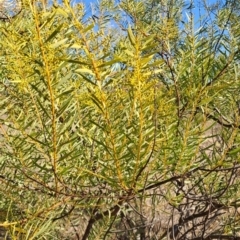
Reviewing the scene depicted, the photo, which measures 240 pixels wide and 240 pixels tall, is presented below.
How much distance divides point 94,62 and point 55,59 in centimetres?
8

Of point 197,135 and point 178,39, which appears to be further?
point 178,39

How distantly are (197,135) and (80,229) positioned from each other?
3.43 feet

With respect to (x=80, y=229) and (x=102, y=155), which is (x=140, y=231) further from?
(x=102, y=155)

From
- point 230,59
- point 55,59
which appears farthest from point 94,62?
point 230,59

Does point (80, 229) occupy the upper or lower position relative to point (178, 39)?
lower

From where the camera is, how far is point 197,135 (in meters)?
0.98

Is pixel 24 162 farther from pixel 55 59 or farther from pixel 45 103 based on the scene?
pixel 55 59

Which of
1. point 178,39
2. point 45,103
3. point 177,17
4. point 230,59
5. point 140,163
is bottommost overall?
point 140,163

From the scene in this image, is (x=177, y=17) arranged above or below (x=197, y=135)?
above

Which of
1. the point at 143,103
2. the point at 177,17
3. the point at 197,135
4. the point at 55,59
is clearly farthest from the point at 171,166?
Result: the point at 177,17

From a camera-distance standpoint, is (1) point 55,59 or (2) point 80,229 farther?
(2) point 80,229

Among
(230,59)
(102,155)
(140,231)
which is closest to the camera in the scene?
(102,155)

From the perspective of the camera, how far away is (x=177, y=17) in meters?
2.06

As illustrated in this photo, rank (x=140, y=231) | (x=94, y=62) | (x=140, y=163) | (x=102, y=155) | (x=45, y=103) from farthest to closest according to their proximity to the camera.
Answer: (x=140, y=231) < (x=102, y=155) < (x=45, y=103) < (x=140, y=163) < (x=94, y=62)
